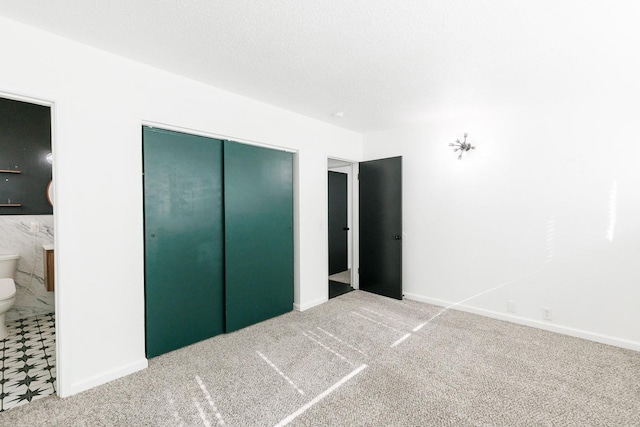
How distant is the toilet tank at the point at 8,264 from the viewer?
303 cm

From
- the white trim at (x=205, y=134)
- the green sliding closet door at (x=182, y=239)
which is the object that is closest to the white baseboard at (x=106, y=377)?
the green sliding closet door at (x=182, y=239)

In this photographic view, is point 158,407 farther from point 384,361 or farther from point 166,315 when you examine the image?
point 384,361

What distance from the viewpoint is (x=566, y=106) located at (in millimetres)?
2926

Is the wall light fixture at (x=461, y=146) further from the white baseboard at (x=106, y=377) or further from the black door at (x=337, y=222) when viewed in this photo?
the white baseboard at (x=106, y=377)

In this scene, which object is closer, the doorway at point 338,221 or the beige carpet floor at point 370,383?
the beige carpet floor at point 370,383

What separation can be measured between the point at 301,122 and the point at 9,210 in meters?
3.43

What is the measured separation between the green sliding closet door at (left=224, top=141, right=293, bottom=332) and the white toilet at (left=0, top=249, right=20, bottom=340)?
1.98 metres

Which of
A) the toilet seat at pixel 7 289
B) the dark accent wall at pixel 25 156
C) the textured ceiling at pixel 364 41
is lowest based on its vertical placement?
the toilet seat at pixel 7 289

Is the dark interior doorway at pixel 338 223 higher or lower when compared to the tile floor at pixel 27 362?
higher

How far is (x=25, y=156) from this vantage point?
3297mm

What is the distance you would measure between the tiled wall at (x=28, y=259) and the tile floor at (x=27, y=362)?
0.46 ft

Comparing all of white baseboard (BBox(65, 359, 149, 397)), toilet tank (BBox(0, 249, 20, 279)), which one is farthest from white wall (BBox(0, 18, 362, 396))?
toilet tank (BBox(0, 249, 20, 279))

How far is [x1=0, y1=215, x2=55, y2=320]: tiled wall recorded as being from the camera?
3.18 m

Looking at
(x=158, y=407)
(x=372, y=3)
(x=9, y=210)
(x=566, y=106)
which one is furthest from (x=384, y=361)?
(x=9, y=210)
